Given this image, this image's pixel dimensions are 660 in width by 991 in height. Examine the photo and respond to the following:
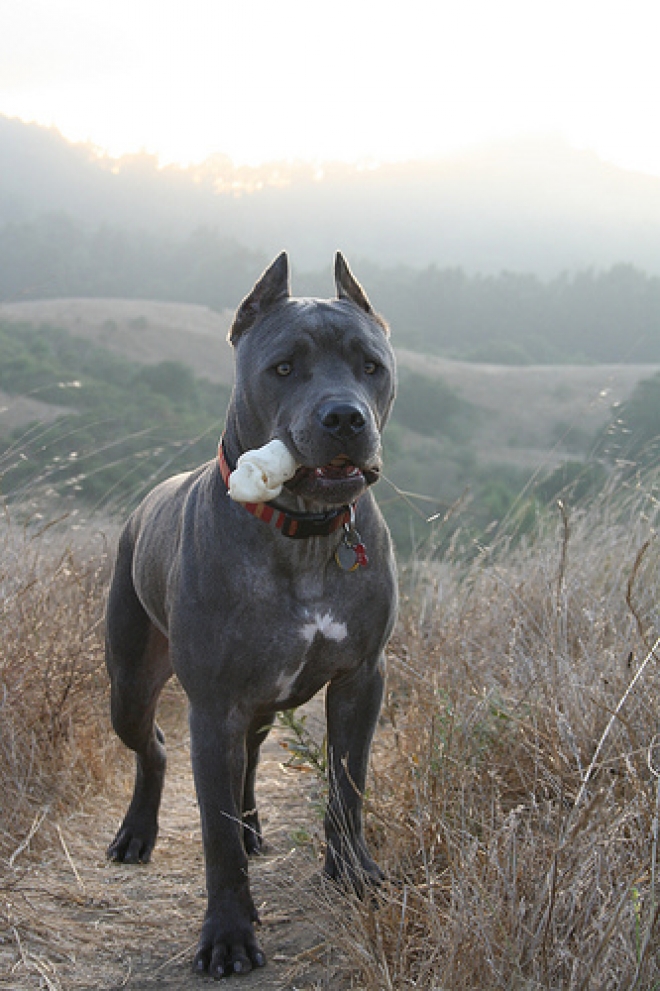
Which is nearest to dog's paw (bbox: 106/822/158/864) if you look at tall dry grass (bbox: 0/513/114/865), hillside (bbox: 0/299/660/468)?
tall dry grass (bbox: 0/513/114/865)

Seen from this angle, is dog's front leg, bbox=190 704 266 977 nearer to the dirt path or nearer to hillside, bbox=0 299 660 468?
the dirt path

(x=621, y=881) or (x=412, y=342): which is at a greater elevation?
(x=621, y=881)

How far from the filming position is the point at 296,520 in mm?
3162

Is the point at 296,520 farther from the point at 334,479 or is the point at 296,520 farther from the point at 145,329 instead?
the point at 145,329

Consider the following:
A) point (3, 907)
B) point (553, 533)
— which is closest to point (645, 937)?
point (3, 907)

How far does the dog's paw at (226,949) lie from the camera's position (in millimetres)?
3008

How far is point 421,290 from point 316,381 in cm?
5346

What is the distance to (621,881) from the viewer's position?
8.27 ft

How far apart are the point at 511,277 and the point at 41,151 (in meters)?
31.3

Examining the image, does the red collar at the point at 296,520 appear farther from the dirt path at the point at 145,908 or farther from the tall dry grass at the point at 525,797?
the dirt path at the point at 145,908

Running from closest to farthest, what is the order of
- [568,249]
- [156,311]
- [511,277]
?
[156,311]
[511,277]
[568,249]

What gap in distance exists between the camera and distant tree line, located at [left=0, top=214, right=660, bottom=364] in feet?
163

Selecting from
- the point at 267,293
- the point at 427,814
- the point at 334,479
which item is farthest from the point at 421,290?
the point at 427,814

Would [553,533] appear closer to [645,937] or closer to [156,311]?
[645,937]
